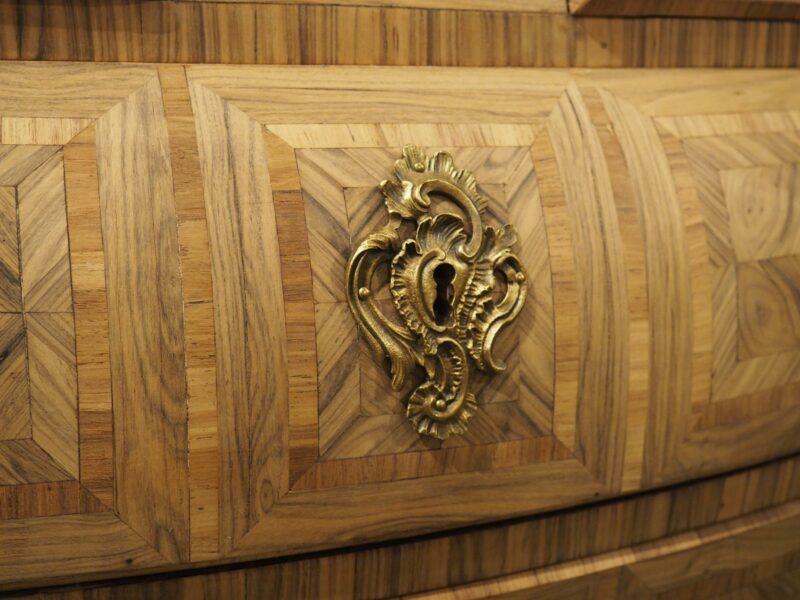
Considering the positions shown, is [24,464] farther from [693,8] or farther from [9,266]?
[693,8]

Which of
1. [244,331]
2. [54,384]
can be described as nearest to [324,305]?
[244,331]

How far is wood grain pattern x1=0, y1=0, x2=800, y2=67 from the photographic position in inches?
20.5

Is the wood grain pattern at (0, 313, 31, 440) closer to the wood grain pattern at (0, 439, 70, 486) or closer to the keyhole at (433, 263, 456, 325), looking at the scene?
the wood grain pattern at (0, 439, 70, 486)

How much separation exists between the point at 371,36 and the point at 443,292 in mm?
167

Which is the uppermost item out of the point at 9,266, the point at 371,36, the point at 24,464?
the point at 371,36

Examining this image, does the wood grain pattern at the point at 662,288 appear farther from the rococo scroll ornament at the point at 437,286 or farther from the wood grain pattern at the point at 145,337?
the wood grain pattern at the point at 145,337

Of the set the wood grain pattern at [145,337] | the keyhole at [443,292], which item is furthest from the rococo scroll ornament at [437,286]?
the wood grain pattern at [145,337]

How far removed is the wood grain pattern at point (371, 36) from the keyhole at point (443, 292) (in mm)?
139

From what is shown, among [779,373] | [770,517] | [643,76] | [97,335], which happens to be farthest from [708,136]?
[97,335]

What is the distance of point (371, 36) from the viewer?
0.58m

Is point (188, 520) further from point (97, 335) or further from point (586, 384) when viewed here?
point (586, 384)

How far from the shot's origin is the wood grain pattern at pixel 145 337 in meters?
0.50

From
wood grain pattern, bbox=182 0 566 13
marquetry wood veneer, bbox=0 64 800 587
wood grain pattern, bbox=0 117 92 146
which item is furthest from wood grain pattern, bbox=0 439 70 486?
wood grain pattern, bbox=182 0 566 13

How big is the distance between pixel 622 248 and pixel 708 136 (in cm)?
12
